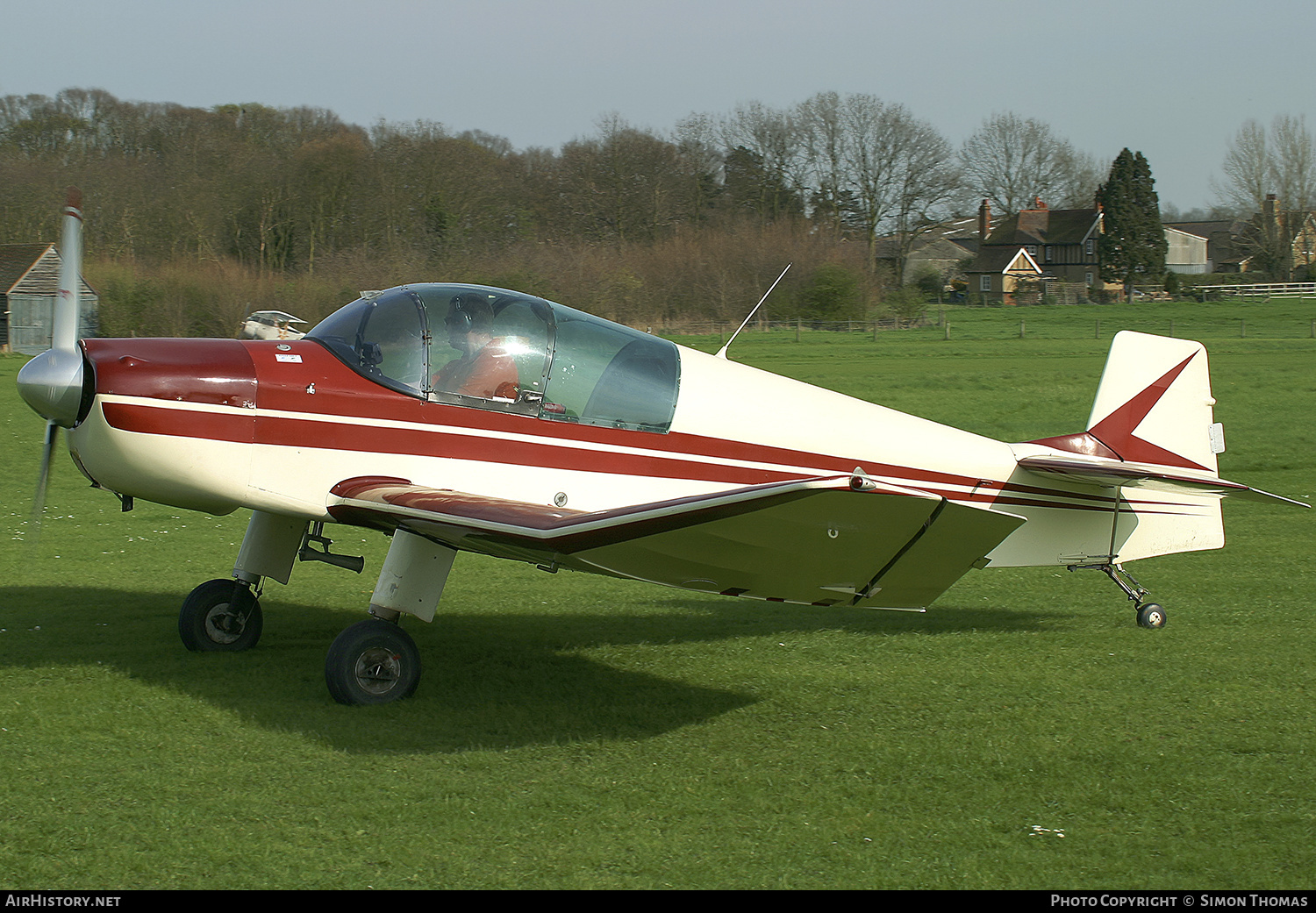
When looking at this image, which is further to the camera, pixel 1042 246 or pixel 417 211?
pixel 1042 246

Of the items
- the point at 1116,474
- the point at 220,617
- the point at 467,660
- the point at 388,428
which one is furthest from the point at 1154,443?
the point at 220,617

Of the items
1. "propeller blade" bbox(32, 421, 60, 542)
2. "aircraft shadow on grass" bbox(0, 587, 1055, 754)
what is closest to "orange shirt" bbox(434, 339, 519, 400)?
"aircraft shadow on grass" bbox(0, 587, 1055, 754)

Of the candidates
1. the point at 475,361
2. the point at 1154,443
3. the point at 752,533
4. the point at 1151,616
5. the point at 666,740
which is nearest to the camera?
the point at 752,533

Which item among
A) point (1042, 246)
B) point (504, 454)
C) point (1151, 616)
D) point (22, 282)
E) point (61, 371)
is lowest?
point (1151, 616)

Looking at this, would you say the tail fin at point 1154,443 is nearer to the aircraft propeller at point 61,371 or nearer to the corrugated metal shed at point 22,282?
the aircraft propeller at point 61,371

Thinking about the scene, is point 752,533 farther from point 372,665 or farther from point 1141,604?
point 1141,604

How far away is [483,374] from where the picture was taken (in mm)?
5863

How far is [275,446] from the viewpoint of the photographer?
18.5 ft

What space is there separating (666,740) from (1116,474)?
349cm

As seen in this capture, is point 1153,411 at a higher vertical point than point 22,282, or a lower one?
lower

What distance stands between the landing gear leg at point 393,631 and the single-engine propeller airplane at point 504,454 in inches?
0.4

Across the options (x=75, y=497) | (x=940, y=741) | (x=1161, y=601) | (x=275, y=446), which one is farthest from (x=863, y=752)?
(x=75, y=497)

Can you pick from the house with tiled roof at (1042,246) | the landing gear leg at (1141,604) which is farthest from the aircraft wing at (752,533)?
the house with tiled roof at (1042,246)

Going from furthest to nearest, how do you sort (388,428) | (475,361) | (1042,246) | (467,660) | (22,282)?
(1042,246) → (22,282) → (467,660) → (475,361) → (388,428)
